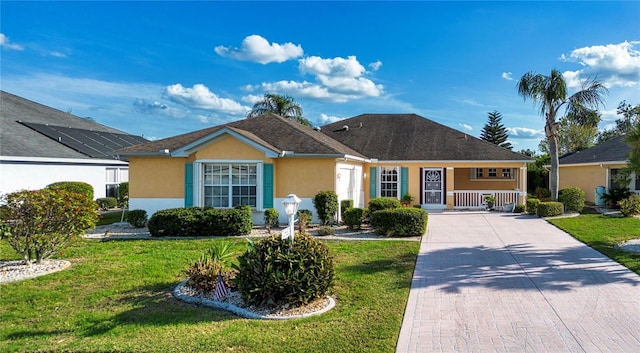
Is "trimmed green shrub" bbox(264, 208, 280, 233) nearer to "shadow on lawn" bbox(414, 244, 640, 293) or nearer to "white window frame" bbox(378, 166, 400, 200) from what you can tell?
"shadow on lawn" bbox(414, 244, 640, 293)

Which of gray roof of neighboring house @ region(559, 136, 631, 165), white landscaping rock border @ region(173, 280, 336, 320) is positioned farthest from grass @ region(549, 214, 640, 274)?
white landscaping rock border @ region(173, 280, 336, 320)

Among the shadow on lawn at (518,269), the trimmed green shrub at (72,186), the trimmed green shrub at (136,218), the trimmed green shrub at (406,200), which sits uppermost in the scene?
Result: the trimmed green shrub at (72,186)

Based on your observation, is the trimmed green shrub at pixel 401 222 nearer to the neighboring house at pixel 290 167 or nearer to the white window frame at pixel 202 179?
the neighboring house at pixel 290 167

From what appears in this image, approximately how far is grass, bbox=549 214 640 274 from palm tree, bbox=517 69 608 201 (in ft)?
14.9

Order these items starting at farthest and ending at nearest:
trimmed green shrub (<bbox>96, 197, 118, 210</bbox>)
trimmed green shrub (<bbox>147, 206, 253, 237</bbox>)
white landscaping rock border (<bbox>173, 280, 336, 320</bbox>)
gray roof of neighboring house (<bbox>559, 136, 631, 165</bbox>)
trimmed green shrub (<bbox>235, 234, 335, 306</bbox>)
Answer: gray roof of neighboring house (<bbox>559, 136, 631, 165</bbox>)
trimmed green shrub (<bbox>96, 197, 118, 210</bbox>)
trimmed green shrub (<bbox>147, 206, 253, 237</bbox>)
trimmed green shrub (<bbox>235, 234, 335, 306</bbox>)
white landscaping rock border (<bbox>173, 280, 336, 320</bbox>)

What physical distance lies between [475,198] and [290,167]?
1106cm

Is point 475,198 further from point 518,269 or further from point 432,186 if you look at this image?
point 518,269

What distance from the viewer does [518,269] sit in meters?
8.67

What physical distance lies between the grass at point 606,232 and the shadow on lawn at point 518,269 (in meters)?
0.35

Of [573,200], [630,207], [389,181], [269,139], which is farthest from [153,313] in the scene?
[573,200]

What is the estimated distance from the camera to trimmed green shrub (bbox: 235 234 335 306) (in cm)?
626

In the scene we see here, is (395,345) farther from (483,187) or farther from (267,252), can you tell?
(483,187)

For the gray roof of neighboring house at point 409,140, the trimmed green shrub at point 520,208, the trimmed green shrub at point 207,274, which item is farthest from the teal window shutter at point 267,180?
the trimmed green shrub at point 520,208

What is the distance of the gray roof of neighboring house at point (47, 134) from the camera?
19969 millimetres
